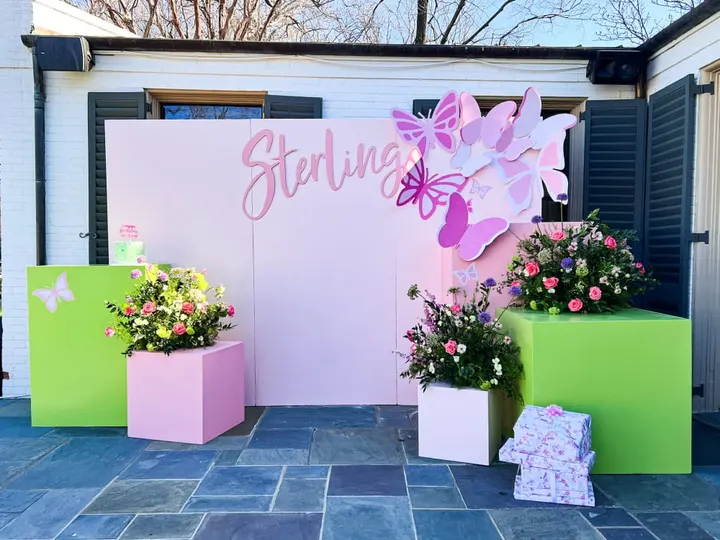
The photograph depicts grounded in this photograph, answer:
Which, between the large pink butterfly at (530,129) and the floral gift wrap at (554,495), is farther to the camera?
the large pink butterfly at (530,129)

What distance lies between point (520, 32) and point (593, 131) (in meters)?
6.33

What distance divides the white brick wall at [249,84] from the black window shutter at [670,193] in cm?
61

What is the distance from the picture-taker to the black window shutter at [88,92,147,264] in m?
4.24

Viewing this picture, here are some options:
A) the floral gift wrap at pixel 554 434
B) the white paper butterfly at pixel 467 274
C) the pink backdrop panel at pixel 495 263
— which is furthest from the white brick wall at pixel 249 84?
the floral gift wrap at pixel 554 434

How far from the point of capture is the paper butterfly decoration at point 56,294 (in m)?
3.41

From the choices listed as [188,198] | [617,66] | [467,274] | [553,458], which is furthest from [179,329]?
[617,66]

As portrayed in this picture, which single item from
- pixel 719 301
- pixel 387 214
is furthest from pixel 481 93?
pixel 719 301

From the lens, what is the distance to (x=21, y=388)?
4.28 metres

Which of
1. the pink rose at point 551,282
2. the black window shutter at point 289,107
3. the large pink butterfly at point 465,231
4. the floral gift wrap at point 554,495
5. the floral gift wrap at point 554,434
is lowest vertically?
the floral gift wrap at point 554,495

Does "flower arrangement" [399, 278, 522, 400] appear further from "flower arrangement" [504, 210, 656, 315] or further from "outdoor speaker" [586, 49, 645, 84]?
"outdoor speaker" [586, 49, 645, 84]

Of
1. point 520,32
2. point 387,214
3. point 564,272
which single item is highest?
point 520,32

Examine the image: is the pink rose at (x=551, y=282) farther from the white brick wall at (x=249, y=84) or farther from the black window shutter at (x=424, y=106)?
the white brick wall at (x=249, y=84)

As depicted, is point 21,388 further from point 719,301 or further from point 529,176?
point 719,301

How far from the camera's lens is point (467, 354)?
290 centimetres
